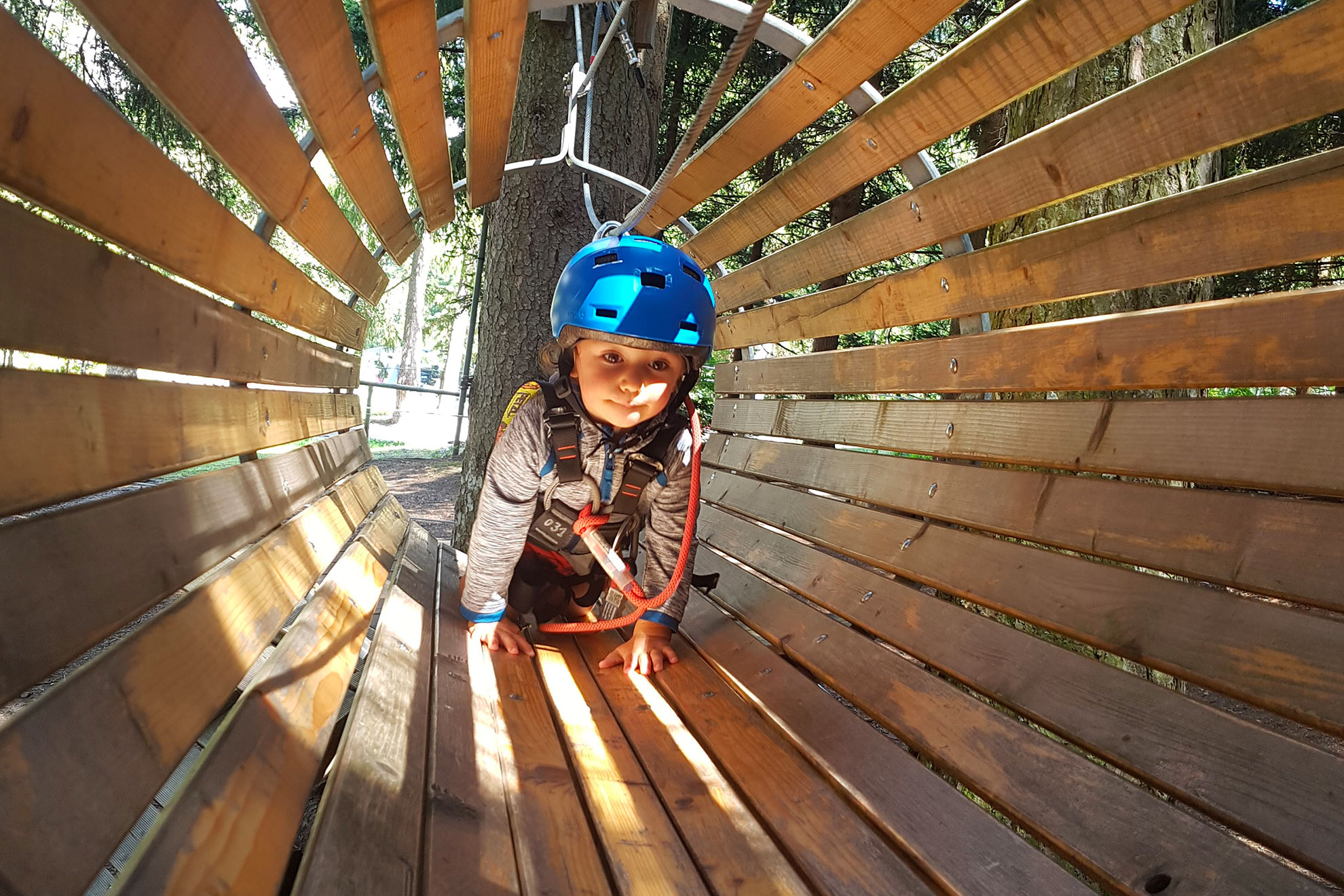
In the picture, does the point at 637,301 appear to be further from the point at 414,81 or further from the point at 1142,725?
the point at 1142,725

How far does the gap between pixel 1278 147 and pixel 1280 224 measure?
6896mm

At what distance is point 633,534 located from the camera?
13.0 feet

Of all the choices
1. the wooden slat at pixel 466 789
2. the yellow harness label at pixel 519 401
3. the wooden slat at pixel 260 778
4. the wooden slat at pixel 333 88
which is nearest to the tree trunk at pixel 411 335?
the wooden slat at pixel 333 88

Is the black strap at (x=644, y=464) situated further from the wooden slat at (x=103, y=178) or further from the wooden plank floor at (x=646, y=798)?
the wooden slat at (x=103, y=178)

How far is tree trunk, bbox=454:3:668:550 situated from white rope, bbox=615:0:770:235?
2.42 meters

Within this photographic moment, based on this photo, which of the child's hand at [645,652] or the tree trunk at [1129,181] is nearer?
the child's hand at [645,652]

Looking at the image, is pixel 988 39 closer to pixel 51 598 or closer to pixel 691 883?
pixel 691 883

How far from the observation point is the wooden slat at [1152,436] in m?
1.78

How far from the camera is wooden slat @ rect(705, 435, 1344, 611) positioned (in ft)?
5.65

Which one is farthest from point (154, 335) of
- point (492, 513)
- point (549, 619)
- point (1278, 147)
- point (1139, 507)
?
point (1278, 147)

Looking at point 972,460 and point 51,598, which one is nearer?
point 51,598

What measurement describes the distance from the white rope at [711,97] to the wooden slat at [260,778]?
179 centimetres

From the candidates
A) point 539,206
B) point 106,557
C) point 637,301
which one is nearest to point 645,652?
point 637,301

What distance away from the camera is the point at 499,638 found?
3551 millimetres
